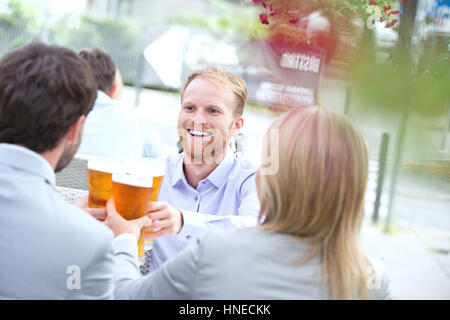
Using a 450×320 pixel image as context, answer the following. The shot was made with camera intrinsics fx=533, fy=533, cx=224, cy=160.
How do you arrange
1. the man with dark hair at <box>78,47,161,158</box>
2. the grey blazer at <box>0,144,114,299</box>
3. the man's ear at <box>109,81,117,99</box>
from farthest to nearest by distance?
the man's ear at <box>109,81,117,99</box> → the man with dark hair at <box>78,47,161,158</box> → the grey blazer at <box>0,144,114,299</box>

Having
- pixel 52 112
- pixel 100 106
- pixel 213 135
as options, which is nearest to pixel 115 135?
pixel 100 106

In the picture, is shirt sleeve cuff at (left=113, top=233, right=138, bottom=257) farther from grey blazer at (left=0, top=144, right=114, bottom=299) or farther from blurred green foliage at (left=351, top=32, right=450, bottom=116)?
blurred green foliage at (left=351, top=32, right=450, bottom=116)

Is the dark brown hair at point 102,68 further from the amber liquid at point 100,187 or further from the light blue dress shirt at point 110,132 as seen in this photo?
the amber liquid at point 100,187

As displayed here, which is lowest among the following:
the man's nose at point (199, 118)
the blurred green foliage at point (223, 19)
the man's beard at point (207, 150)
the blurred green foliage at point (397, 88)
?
the man's beard at point (207, 150)

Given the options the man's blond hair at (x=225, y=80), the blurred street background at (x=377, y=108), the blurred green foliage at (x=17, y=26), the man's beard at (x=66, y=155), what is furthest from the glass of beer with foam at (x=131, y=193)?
the blurred green foliage at (x=17, y=26)

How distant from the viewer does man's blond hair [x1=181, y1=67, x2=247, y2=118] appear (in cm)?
218

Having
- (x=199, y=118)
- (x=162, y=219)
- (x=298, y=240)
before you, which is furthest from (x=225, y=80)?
(x=298, y=240)

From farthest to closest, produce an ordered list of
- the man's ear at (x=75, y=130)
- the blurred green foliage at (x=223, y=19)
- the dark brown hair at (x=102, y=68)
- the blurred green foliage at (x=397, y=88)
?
the blurred green foliage at (x=223, y=19), the dark brown hair at (x=102, y=68), the man's ear at (x=75, y=130), the blurred green foliage at (x=397, y=88)

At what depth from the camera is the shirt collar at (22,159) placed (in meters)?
1.19

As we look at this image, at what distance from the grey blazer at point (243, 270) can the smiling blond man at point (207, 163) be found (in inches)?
33.1

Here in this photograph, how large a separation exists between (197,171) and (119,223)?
80 centimetres

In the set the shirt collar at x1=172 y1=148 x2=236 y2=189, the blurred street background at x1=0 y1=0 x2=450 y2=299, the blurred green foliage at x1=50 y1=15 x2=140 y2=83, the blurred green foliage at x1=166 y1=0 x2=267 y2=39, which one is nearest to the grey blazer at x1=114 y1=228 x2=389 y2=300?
the blurred street background at x1=0 y1=0 x2=450 y2=299

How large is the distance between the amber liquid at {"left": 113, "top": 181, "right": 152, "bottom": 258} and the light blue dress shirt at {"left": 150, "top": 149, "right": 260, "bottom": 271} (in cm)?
58

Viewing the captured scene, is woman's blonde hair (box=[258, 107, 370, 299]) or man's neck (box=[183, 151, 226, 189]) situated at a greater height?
woman's blonde hair (box=[258, 107, 370, 299])
